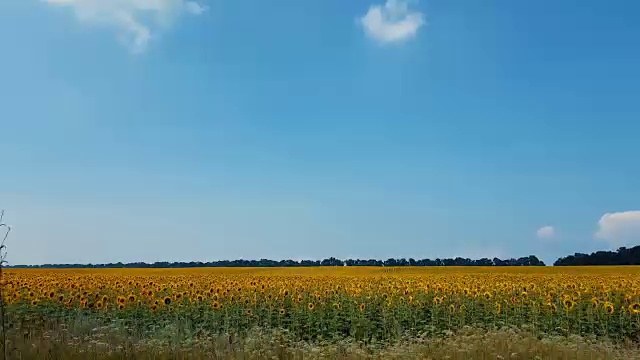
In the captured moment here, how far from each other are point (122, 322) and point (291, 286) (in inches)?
231

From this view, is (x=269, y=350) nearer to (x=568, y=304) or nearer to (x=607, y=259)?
(x=568, y=304)

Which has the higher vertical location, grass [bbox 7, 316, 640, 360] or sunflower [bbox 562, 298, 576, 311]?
sunflower [bbox 562, 298, 576, 311]

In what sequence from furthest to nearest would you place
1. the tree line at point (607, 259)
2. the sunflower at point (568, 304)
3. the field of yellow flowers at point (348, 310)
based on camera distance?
the tree line at point (607, 259) → the sunflower at point (568, 304) → the field of yellow flowers at point (348, 310)

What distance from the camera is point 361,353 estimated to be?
8.58m

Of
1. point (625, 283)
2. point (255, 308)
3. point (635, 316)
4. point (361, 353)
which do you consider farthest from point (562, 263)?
point (361, 353)

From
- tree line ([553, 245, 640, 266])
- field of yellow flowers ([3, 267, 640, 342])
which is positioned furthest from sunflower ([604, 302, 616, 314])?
tree line ([553, 245, 640, 266])

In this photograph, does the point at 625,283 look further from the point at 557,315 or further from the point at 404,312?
the point at 404,312

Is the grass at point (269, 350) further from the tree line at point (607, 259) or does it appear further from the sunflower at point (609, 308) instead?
the tree line at point (607, 259)

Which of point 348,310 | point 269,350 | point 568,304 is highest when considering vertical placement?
point 568,304

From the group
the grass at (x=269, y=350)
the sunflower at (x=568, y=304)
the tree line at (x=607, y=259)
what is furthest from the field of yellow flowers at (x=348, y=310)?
A: the tree line at (x=607, y=259)

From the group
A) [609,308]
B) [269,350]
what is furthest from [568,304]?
[269,350]

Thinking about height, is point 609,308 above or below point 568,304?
below

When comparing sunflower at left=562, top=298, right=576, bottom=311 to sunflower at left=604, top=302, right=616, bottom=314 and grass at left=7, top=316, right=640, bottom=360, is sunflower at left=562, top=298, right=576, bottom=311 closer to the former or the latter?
sunflower at left=604, top=302, right=616, bottom=314

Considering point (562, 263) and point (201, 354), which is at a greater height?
point (562, 263)
